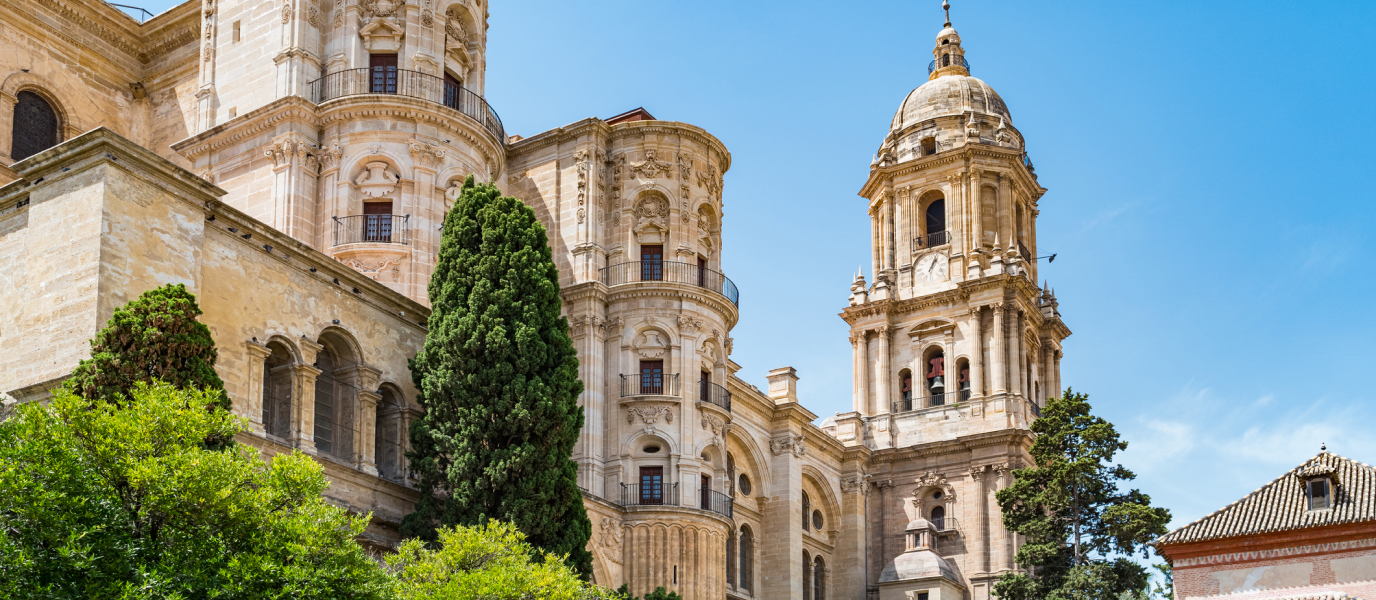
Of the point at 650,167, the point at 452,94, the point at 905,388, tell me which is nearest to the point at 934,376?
the point at 905,388

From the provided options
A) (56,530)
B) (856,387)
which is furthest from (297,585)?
(856,387)

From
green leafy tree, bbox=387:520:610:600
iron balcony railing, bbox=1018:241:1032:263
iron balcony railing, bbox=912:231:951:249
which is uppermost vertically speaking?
iron balcony railing, bbox=912:231:951:249

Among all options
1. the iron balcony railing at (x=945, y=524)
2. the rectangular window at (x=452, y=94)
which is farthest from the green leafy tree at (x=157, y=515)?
the iron balcony railing at (x=945, y=524)

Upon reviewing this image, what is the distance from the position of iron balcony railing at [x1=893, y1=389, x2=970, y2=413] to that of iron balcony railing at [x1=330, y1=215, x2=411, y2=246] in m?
27.3

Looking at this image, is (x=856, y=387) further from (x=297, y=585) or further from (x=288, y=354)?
(x=297, y=585)

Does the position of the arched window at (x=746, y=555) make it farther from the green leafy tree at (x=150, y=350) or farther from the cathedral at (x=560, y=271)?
the green leafy tree at (x=150, y=350)

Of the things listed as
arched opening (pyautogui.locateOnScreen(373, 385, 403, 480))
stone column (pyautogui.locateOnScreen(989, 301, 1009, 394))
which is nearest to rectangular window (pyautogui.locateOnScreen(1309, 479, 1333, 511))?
arched opening (pyautogui.locateOnScreen(373, 385, 403, 480))

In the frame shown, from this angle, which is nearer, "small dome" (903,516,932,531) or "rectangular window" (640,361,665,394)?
"rectangular window" (640,361,665,394)

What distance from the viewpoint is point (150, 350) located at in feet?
75.9

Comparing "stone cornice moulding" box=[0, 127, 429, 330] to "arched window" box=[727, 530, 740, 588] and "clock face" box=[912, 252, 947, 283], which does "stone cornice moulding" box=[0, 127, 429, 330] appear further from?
"clock face" box=[912, 252, 947, 283]

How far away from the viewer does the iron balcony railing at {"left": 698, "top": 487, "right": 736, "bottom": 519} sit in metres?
41.8

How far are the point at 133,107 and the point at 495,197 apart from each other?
51.6 feet

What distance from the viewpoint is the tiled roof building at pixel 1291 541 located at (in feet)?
111

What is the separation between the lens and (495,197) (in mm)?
32969
